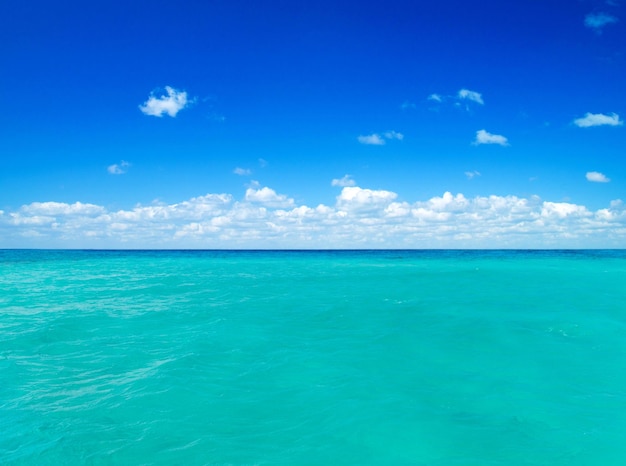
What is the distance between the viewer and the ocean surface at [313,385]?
6.34m

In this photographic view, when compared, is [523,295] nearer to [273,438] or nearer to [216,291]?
[216,291]

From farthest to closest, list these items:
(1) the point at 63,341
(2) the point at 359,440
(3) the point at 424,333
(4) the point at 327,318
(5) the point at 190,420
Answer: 1. (4) the point at 327,318
2. (3) the point at 424,333
3. (1) the point at 63,341
4. (5) the point at 190,420
5. (2) the point at 359,440

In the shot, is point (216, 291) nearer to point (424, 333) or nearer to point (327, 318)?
point (327, 318)

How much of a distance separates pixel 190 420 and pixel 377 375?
178 inches

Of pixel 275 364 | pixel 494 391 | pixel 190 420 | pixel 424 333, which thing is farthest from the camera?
pixel 424 333

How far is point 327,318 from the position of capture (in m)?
16.0

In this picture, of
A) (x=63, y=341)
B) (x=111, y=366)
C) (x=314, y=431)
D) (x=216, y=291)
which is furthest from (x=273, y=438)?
(x=216, y=291)

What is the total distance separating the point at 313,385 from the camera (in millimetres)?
8930

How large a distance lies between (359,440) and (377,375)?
305cm

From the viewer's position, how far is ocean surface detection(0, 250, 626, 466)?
250 inches

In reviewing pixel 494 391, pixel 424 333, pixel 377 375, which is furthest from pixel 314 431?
pixel 424 333

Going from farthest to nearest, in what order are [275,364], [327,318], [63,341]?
[327,318]
[63,341]
[275,364]

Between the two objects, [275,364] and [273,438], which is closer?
[273,438]

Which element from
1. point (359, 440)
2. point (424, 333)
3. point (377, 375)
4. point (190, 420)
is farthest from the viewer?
point (424, 333)
